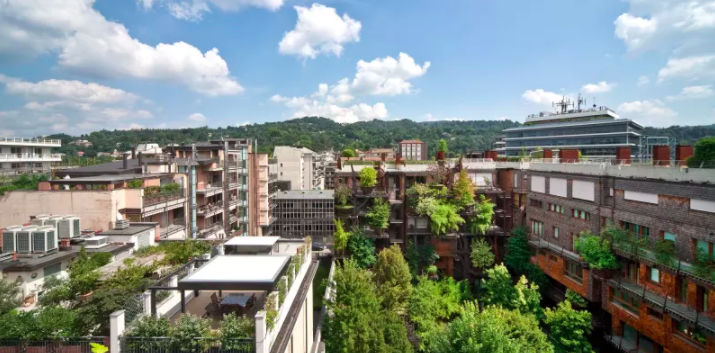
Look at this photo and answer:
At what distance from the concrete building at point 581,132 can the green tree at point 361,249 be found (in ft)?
186

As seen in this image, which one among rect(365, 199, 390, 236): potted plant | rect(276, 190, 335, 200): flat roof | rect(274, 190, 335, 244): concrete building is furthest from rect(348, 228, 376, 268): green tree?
rect(276, 190, 335, 200): flat roof

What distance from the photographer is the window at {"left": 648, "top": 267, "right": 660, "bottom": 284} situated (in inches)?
740

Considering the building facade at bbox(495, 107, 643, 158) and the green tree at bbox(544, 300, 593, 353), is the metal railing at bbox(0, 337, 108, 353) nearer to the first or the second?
the green tree at bbox(544, 300, 593, 353)

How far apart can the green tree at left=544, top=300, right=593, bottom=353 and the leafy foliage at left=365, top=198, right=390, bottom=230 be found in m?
13.5

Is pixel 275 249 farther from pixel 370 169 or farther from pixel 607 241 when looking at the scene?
pixel 607 241

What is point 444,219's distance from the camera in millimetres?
29031

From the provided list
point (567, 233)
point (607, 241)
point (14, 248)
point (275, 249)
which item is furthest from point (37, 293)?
point (567, 233)

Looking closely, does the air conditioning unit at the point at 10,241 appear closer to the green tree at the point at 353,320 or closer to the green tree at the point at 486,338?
the green tree at the point at 353,320

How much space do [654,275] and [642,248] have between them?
1.43m

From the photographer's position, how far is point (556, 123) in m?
100

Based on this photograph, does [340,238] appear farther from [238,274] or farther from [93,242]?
[238,274]

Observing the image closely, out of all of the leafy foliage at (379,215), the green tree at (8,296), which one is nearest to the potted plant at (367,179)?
the leafy foliage at (379,215)

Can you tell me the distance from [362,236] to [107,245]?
1791 cm

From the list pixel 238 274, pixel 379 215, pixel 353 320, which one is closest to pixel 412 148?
pixel 379 215
